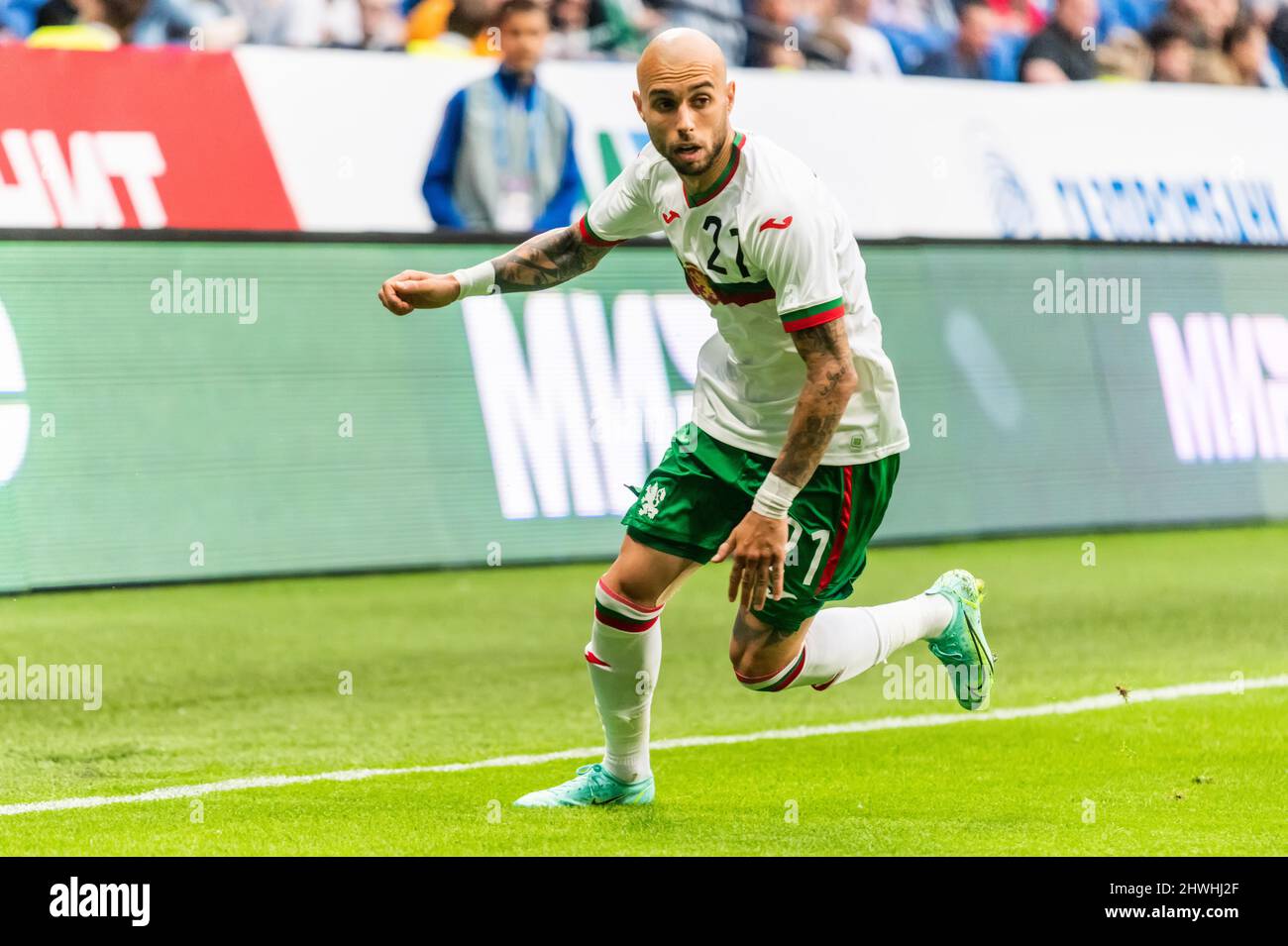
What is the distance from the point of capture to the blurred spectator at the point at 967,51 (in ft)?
57.7

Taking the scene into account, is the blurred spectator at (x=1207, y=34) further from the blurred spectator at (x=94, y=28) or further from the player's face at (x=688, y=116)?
the player's face at (x=688, y=116)

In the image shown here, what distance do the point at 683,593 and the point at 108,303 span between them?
11.5 ft

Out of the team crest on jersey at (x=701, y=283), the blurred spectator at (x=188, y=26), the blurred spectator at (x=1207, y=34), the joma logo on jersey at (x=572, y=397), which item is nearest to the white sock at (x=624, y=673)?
the team crest on jersey at (x=701, y=283)

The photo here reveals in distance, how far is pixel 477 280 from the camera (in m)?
6.53

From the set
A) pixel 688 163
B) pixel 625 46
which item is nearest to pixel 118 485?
pixel 688 163

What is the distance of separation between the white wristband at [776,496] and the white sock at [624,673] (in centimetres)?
73


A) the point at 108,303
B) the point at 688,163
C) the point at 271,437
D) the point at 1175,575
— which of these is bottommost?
the point at 1175,575

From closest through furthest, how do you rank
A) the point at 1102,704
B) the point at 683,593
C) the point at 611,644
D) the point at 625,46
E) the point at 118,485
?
1. the point at 611,644
2. the point at 1102,704
3. the point at 118,485
4. the point at 683,593
5. the point at 625,46

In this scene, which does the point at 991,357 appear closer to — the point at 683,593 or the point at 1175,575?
the point at 1175,575

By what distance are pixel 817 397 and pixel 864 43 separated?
1224 cm

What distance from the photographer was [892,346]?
43.5 ft

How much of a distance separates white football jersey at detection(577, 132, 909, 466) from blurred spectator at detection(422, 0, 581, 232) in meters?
6.85

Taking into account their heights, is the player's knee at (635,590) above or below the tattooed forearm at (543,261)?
below

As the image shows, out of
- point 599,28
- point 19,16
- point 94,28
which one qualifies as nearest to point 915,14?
point 599,28
